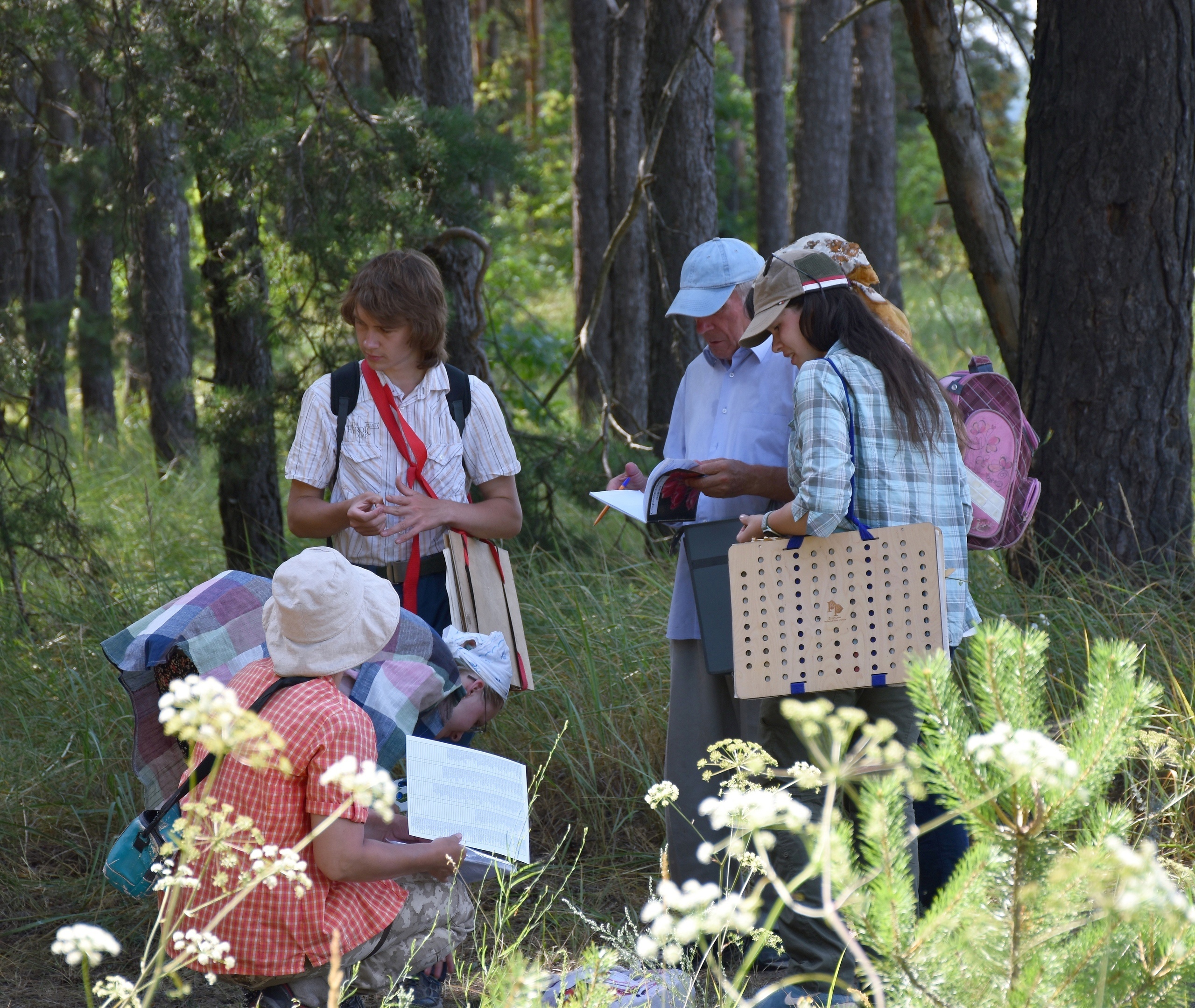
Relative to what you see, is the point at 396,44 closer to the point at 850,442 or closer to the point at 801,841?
the point at 850,442

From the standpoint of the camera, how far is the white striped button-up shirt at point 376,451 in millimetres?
3277

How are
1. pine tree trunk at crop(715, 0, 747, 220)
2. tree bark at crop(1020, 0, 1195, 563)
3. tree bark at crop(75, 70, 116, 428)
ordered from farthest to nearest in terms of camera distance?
pine tree trunk at crop(715, 0, 747, 220)
tree bark at crop(75, 70, 116, 428)
tree bark at crop(1020, 0, 1195, 563)

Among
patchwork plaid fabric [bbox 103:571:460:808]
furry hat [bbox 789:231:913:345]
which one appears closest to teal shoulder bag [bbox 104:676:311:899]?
patchwork plaid fabric [bbox 103:571:460:808]

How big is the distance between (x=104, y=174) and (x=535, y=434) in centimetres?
320

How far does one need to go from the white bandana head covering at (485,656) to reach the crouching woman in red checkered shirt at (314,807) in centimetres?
49

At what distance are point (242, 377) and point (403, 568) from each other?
3063 millimetres

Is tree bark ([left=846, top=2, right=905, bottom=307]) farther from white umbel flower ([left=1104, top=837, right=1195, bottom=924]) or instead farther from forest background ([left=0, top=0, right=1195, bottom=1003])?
white umbel flower ([left=1104, top=837, right=1195, bottom=924])

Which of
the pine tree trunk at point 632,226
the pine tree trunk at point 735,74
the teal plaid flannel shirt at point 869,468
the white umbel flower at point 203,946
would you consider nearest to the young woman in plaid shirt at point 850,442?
the teal plaid flannel shirt at point 869,468

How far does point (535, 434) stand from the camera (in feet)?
20.2

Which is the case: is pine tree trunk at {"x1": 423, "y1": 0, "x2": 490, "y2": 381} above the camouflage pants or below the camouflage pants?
above

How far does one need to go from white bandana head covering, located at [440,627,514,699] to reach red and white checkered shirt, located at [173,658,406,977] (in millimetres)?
551

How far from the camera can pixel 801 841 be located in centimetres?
293

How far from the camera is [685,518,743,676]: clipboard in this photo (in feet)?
9.84

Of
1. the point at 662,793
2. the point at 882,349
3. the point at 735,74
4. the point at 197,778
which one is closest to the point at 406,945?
the point at 197,778
